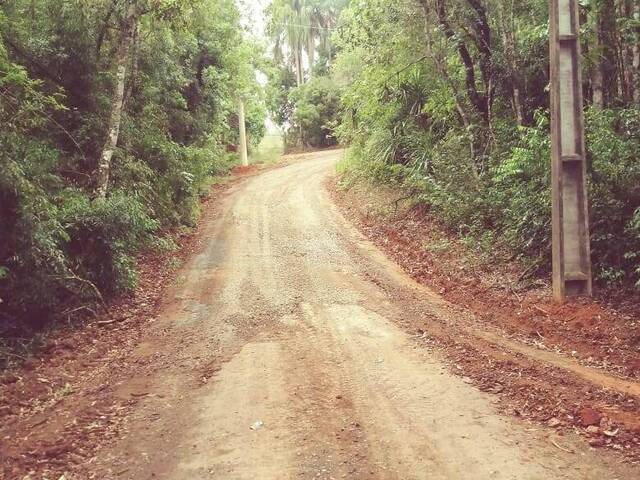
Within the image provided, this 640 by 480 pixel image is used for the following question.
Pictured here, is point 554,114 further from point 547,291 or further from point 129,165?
point 129,165

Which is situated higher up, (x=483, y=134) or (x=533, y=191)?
(x=483, y=134)

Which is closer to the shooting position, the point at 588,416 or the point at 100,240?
the point at 588,416

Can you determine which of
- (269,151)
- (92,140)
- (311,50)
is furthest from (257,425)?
(311,50)

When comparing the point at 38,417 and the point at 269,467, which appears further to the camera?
the point at 38,417

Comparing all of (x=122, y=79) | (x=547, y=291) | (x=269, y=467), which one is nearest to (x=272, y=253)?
(x=122, y=79)

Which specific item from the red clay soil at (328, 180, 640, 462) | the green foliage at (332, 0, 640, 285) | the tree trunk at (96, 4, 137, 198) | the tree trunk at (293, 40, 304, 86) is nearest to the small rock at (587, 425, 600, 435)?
the red clay soil at (328, 180, 640, 462)

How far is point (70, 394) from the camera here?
6.29 meters

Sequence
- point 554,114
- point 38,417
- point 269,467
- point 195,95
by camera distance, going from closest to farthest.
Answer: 1. point 269,467
2. point 38,417
3. point 554,114
4. point 195,95

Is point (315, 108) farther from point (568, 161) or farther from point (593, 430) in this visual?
point (593, 430)

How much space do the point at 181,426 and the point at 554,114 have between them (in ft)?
22.4

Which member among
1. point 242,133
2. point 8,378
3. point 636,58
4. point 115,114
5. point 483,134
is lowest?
point 8,378

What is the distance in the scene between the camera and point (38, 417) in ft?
18.8

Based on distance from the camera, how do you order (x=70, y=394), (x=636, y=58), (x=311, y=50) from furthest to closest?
(x=311, y=50)
(x=636, y=58)
(x=70, y=394)

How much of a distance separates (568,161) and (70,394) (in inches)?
296
